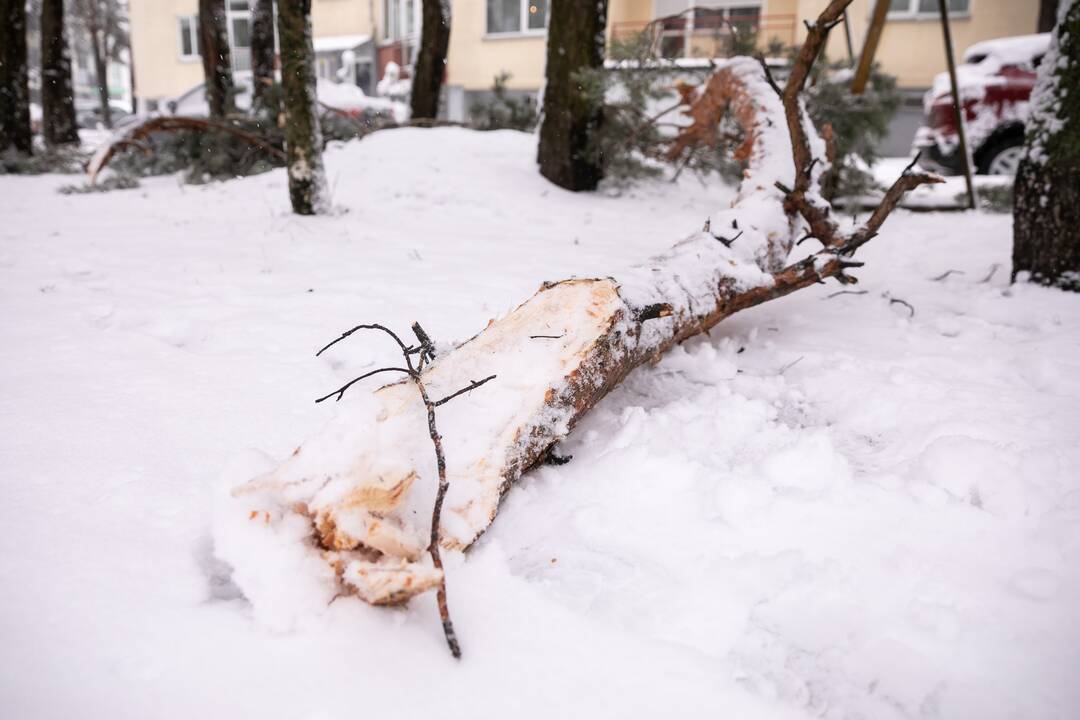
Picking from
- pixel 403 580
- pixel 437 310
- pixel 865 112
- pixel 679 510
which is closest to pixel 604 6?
pixel 865 112

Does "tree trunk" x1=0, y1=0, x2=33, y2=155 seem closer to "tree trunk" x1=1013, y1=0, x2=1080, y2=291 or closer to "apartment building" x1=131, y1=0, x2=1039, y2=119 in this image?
"apartment building" x1=131, y1=0, x2=1039, y2=119

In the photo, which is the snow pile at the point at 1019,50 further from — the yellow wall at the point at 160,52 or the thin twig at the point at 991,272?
the yellow wall at the point at 160,52

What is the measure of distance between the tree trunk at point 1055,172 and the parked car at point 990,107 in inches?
186

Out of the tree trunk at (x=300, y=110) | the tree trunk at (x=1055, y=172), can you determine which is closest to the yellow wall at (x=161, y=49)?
the tree trunk at (x=300, y=110)

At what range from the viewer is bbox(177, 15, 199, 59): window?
22812mm

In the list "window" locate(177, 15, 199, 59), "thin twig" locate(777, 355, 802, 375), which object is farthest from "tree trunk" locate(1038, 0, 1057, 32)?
"window" locate(177, 15, 199, 59)

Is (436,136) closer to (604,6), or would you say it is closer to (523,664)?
(604,6)

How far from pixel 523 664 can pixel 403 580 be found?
0.92 ft

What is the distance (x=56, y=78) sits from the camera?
1023 centimetres

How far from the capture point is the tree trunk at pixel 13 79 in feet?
27.0

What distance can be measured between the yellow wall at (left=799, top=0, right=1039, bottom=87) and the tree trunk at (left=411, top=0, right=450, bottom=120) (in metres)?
9.98

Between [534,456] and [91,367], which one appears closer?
[534,456]

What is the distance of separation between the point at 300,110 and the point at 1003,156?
7.92 m

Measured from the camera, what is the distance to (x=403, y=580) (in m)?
1.20
